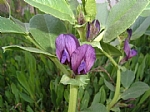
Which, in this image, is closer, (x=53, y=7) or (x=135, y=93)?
(x=53, y=7)

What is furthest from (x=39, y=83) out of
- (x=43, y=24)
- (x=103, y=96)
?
(x=43, y=24)

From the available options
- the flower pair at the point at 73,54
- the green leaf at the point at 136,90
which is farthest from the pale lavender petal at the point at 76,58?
the green leaf at the point at 136,90

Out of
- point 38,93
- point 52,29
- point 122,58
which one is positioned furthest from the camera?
point 38,93

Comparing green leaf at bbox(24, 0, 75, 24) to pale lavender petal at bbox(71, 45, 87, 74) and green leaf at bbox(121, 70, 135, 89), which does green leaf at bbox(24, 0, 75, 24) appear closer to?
pale lavender petal at bbox(71, 45, 87, 74)

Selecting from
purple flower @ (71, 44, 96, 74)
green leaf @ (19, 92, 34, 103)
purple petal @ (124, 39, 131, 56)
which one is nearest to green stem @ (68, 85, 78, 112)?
purple flower @ (71, 44, 96, 74)

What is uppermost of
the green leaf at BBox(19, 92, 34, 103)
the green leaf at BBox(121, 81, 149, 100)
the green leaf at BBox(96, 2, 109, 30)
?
the green leaf at BBox(96, 2, 109, 30)

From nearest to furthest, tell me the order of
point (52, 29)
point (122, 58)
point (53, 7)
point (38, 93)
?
1. point (53, 7)
2. point (52, 29)
3. point (122, 58)
4. point (38, 93)

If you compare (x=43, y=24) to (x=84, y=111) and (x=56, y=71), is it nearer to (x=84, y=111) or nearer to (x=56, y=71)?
(x=84, y=111)

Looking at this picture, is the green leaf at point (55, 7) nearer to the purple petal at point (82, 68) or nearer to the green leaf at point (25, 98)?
the purple petal at point (82, 68)

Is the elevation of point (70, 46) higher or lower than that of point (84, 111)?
higher
